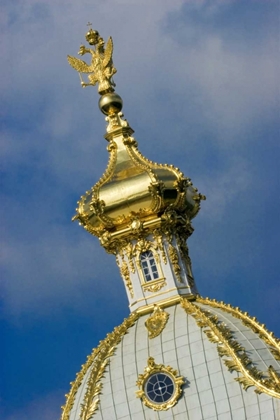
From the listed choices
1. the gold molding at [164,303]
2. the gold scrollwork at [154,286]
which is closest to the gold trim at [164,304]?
the gold molding at [164,303]

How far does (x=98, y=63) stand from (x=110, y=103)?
130 centimetres

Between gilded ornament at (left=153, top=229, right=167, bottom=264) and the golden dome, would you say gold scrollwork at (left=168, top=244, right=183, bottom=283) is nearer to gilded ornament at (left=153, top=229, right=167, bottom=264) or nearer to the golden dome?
gilded ornament at (left=153, top=229, right=167, bottom=264)

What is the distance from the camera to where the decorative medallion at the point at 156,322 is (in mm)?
42903

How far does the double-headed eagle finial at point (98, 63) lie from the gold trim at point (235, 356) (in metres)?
7.82

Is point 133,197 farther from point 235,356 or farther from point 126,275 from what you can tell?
point 235,356

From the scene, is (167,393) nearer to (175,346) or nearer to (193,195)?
(175,346)

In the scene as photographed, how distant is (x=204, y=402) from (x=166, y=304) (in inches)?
139

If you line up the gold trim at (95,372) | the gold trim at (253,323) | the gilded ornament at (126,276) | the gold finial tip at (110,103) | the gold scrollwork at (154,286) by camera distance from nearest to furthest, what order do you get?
the gold trim at (95,372) < the gold trim at (253,323) < the gold scrollwork at (154,286) < the gilded ornament at (126,276) < the gold finial tip at (110,103)

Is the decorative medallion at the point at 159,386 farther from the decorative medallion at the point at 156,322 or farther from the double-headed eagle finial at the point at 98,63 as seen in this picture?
the double-headed eagle finial at the point at 98,63

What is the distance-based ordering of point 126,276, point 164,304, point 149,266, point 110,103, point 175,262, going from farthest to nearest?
point 110,103
point 126,276
point 149,266
point 175,262
point 164,304

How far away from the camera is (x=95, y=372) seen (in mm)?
42656

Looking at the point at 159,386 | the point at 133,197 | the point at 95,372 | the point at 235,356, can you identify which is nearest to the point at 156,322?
the point at 95,372

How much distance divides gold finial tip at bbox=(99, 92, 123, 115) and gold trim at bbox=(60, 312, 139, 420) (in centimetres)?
623

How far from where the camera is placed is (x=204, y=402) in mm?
41094
